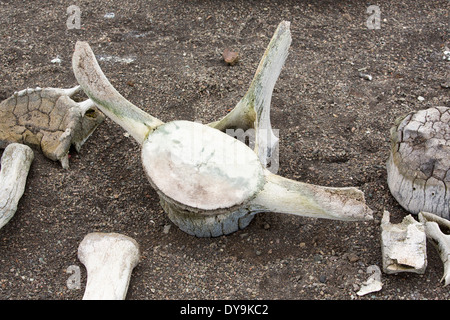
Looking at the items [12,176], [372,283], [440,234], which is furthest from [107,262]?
[440,234]

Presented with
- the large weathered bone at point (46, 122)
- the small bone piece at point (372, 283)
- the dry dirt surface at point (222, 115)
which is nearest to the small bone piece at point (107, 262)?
the dry dirt surface at point (222, 115)

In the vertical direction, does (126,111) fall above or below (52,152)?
above

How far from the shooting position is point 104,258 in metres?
2.68

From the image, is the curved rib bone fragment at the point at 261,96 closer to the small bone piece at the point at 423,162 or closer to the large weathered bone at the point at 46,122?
the small bone piece at the point at 423,162

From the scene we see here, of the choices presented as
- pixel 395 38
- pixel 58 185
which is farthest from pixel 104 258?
pixel 395 38

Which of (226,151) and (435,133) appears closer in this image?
(226,151)

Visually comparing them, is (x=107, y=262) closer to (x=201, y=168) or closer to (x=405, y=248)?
(x=201, y=168)

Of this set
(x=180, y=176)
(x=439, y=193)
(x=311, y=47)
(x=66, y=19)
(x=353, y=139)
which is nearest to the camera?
(x=180, y=176)

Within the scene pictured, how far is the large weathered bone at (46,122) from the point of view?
3.33 m

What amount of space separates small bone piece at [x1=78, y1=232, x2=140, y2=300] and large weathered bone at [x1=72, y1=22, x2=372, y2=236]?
12.3 inches

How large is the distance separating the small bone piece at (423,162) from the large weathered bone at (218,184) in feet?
1.61

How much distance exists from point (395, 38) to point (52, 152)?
276 cm

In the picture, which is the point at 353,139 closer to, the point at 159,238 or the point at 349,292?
the point at 349,292

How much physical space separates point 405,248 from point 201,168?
104 centimetres
